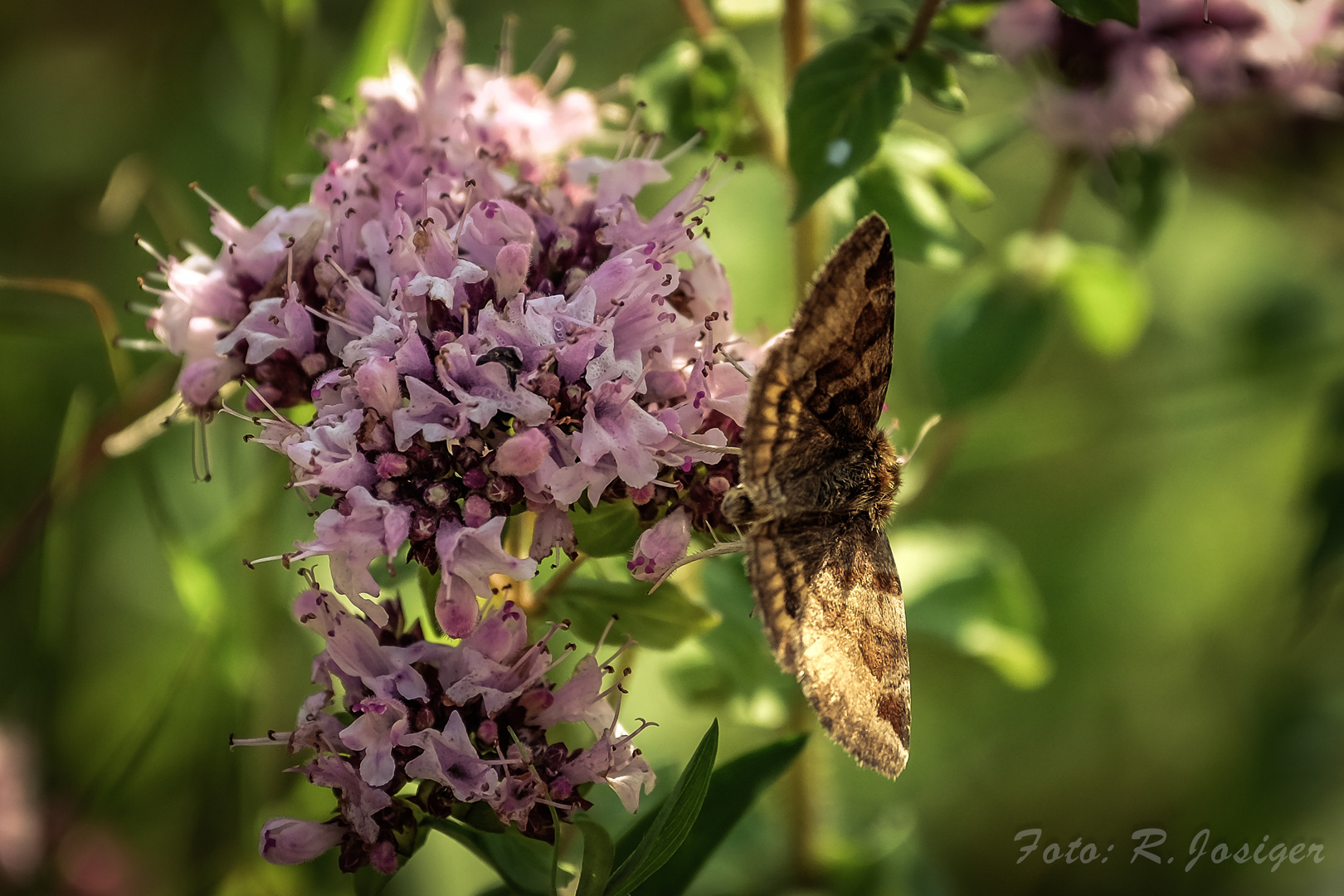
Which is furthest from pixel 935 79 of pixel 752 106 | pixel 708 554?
pixel 708 554

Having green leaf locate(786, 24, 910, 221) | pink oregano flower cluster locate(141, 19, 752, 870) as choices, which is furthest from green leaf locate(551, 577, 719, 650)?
green leaf locate(786, 24, 910, 221)

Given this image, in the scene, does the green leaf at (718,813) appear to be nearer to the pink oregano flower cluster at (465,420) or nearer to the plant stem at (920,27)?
the pink oregano flower cluster at (465,420)

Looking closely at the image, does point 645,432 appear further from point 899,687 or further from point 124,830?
point 124,830

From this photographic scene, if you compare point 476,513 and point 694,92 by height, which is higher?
point 694,92

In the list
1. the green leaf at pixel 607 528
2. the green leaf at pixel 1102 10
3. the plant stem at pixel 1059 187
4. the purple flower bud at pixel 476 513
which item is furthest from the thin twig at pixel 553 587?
the plant stem at pixel 1059 187

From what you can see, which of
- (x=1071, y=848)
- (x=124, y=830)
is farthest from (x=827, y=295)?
→ (x=124, y=830)

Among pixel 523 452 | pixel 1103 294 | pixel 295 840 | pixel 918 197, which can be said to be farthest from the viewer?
pixel 1103 294

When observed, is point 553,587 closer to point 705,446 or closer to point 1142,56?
point 705,446
